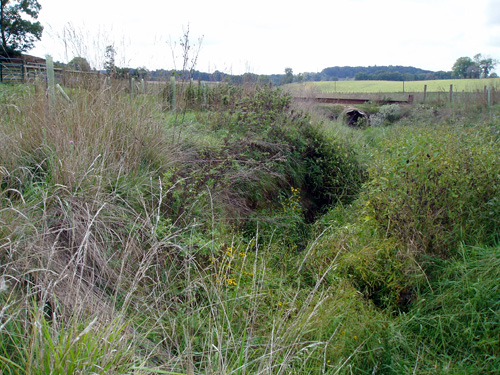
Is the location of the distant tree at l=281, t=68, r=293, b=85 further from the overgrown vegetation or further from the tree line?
the overgrown vegetation

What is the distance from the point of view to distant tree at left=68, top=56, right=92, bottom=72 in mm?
4750

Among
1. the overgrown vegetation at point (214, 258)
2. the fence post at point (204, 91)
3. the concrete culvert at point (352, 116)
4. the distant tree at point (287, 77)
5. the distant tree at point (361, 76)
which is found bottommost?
Result: the overgrown vegetation at point (214, 258)

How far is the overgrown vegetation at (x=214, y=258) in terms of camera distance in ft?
6.89

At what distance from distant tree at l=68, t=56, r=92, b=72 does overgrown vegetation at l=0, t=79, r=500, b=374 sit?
45cm

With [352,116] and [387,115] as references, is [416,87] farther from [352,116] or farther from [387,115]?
[352,116]

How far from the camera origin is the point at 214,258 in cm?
293

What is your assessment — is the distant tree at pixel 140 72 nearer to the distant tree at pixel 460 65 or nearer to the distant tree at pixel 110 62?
the distant tree at pixel 110 62

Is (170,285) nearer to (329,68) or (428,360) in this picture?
(428,360)

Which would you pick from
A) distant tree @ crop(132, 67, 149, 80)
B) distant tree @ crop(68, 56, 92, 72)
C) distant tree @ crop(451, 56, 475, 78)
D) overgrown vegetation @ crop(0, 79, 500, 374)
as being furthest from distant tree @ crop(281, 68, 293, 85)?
distant tree @ crop(451, 56, 475, 78)

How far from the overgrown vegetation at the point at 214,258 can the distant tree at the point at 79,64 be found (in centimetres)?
45

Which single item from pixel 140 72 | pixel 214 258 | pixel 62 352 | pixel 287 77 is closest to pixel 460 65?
pixel 287 77

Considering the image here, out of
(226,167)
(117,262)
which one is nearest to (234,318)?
(117,262)

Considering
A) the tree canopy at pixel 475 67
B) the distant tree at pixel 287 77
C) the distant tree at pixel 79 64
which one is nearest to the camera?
the distant tree at pixel 79 64

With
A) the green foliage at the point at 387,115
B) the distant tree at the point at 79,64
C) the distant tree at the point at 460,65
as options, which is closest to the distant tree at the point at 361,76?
the distant tree at the point at 460,65
